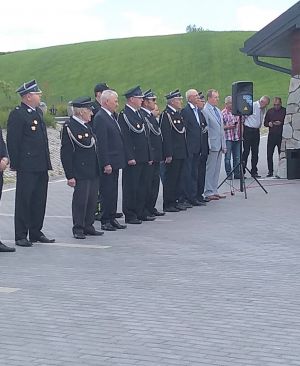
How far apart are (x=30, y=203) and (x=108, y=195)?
55.3 inches

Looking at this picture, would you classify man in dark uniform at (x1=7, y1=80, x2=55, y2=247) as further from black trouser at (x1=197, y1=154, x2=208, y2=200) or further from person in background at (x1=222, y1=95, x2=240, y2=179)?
person in background at (x1=222, y1=95, x2=240, y2=179)

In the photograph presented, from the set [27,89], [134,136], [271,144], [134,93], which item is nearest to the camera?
[27,89]

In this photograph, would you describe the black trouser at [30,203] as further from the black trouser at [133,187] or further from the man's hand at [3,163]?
the black trouser at [133,187]

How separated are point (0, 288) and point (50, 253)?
1.79 m

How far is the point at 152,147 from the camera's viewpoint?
11891 mm

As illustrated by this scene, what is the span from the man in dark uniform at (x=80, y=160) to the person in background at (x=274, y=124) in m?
8.51

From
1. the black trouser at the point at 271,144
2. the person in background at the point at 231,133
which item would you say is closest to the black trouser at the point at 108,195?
the person in background at the point at 231,133

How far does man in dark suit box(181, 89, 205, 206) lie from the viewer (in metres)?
13.0

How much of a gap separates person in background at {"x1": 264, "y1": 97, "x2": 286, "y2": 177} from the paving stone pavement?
6.90 meters

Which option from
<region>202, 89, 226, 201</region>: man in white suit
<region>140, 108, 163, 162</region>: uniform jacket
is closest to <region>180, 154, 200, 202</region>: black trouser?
<region>202, 89, 226, 201</region>: man in white suit

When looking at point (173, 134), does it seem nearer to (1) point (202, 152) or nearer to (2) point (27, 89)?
(1) point (202, 152)

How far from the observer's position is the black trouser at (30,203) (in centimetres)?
973

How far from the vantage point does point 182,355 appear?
5.47 meters

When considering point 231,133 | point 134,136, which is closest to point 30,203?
point 134,136
